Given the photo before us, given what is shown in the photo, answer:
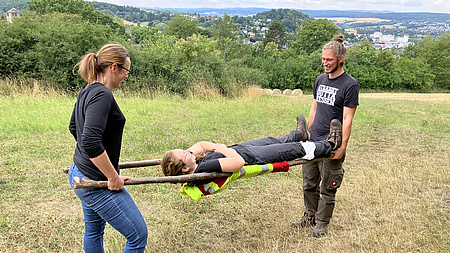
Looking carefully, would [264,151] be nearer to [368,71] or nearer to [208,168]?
[208,168]

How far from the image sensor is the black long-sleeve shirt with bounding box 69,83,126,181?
2.40m

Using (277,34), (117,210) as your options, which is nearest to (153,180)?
(117,210)

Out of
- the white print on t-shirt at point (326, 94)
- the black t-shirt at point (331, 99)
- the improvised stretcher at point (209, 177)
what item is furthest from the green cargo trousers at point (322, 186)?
the white print on t-shirt at point (326, 94)

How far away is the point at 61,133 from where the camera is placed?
9242 millimetres

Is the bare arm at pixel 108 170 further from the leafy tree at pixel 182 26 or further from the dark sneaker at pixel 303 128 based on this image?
the leafy tree at pixel 182 26

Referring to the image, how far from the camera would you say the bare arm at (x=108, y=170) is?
8.20 feet

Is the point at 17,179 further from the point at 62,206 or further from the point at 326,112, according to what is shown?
the point at 326,112

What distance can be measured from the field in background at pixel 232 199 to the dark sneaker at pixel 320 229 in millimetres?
78

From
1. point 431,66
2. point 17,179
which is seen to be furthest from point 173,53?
point 431,66

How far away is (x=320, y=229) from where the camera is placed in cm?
460

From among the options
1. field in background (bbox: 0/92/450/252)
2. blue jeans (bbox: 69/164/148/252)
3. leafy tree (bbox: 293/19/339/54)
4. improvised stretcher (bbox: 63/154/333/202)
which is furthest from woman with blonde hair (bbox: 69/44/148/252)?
leafy tree (bbox: 293/19/339/54)

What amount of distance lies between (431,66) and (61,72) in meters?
59.9

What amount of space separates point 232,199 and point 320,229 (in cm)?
163

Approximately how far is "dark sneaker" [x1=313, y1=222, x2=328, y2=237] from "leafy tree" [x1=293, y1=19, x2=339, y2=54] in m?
64.6
